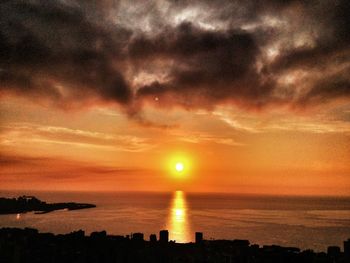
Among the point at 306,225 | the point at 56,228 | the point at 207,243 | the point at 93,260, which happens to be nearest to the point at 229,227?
the point at 306,225

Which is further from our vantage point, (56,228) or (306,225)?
(306,225)

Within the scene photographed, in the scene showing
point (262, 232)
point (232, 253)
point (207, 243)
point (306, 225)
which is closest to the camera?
point (232, 253)

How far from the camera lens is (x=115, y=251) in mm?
50500

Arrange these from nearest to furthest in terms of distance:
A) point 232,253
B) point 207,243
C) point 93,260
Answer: point 93,260 → point 232,253 → point 207,243

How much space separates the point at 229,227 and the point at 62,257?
12991 cm

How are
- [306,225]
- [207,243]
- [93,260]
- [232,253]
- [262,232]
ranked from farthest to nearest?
[306,225], [262,232], [207,243], [232,253], [93,260]

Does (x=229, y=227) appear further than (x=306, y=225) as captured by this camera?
No

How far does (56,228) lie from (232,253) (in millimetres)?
118377

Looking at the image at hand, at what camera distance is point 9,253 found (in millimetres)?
48812

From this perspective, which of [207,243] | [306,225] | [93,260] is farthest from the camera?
[306,225]

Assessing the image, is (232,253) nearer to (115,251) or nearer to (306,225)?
(115,251)

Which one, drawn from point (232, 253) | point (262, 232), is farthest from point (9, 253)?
point (262, 232)

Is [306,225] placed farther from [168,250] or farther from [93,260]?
[93,260]

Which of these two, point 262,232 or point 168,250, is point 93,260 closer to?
point 168,250
